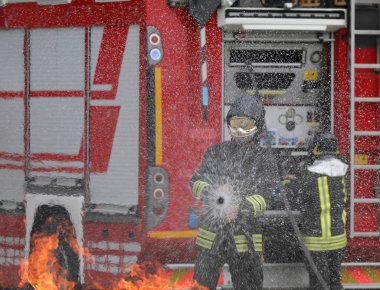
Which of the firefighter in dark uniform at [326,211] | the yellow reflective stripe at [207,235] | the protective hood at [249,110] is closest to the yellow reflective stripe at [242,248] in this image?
the yellow reflective stripe at [207,235]

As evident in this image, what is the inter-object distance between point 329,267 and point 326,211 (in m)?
0.42

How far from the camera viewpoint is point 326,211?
512 cm

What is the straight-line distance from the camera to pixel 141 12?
504 centimetres

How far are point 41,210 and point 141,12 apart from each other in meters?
1.81

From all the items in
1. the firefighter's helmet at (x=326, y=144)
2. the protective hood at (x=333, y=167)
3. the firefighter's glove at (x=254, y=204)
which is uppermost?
the firefighter's helmet at (x=326, y=144)

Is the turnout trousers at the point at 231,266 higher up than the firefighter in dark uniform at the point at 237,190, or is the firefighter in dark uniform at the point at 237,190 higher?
the firefighter in dark uniform at the point at 237,190

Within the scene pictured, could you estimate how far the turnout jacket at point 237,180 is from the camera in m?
4.25

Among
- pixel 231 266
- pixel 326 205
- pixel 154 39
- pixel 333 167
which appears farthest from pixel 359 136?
pixel 154 39

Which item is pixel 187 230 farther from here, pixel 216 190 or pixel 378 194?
pixel 378 194

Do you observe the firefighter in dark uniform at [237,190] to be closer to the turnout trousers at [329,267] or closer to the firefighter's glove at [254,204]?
the firefighter's glove at [254,204]

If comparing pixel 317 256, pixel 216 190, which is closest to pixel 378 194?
pixel 317 256

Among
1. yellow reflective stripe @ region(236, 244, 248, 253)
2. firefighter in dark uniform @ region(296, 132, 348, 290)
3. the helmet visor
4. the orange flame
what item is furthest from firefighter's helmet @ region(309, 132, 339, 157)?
the orange flame

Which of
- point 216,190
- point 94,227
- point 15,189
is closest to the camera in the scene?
point 216,190

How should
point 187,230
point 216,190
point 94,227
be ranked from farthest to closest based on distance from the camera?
point 94,227 < point 187,230 < point 216,190
